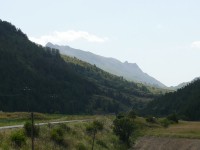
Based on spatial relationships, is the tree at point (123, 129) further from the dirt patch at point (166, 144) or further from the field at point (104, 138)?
the dirt patch at point (166, 144)

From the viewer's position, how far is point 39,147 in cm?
6253

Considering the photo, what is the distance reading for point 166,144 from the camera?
92125 millimetres

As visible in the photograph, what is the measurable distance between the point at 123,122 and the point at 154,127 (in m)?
24.5

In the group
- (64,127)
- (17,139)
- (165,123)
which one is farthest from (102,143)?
(165,123)

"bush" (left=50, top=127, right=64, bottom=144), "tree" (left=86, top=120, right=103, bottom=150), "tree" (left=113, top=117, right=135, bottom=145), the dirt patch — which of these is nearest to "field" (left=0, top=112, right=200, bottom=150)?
the dirt patch

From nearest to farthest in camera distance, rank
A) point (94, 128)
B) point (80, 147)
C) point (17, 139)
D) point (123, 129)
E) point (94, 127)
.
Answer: point (17, 139) → point (80, 147) → point (94, 128) → point (94, 127) → point (123, 129)

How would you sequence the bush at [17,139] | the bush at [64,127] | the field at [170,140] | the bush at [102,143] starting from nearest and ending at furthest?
the bush at [17,139] < the bush at [64,127] < the bush at [102,143] < the field at [170,140]

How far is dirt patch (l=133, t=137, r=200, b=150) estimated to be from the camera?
8760cm

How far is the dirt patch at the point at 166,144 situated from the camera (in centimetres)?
8760

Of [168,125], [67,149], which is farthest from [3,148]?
[168,125]

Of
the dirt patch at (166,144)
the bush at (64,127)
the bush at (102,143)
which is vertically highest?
the bush at (64,127)

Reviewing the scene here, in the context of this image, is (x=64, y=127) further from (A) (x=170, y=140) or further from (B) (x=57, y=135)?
(A) (x=170, y=140)

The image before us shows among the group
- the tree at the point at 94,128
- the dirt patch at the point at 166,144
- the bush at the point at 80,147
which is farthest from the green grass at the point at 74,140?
the dirt patch at the point at 166,144

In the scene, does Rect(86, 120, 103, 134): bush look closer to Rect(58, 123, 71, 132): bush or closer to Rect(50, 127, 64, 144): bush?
Rect(58, 123, 71, 132): bush
